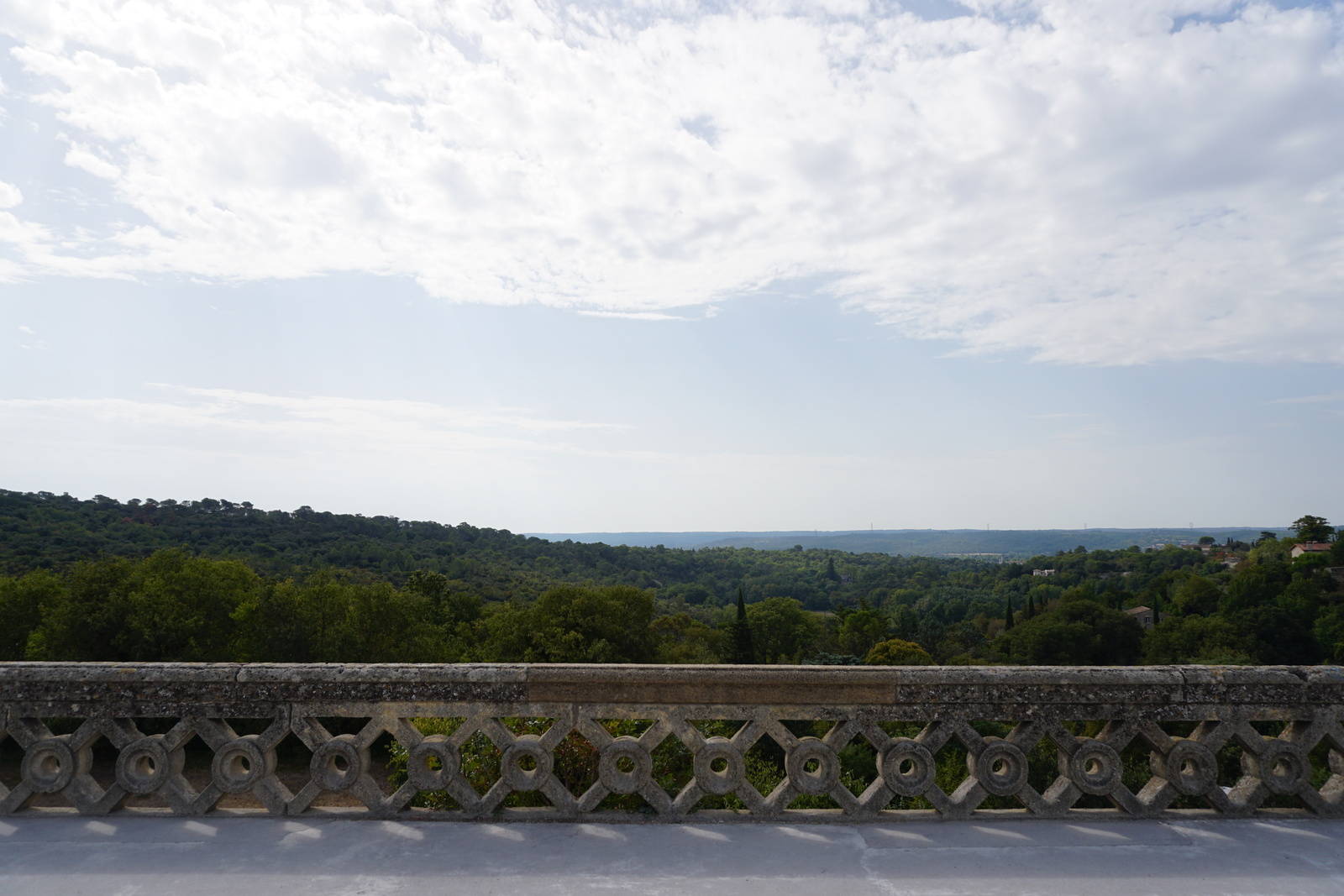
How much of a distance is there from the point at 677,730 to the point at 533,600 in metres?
46.1

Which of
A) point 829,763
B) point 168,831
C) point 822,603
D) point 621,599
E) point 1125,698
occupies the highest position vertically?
point 1125,698

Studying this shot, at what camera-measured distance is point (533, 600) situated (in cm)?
4762

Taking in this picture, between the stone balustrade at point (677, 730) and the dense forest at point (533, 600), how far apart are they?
62.8 feet

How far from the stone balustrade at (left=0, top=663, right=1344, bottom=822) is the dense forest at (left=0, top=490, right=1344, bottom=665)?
754 inches

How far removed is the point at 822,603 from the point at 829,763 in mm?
124220

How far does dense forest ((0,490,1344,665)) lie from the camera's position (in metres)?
20.8

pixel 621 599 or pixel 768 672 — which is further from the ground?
pixel 768 672

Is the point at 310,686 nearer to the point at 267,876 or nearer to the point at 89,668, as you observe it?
the point at 267,876

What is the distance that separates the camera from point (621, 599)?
32594 millimetres

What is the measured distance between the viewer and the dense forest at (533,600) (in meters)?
20.8

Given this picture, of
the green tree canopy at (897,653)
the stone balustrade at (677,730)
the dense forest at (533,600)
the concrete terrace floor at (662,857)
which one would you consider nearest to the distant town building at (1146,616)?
the dense forest at (533,600)

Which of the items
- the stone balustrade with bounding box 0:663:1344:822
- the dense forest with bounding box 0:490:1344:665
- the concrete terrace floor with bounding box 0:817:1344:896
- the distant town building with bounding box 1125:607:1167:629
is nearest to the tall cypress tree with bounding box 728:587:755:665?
the dense forest with bounding box 0:490:1344:665

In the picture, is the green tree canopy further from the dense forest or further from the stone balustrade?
the stone balustrade

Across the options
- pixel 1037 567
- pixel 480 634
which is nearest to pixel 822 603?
pixel 1037 567
